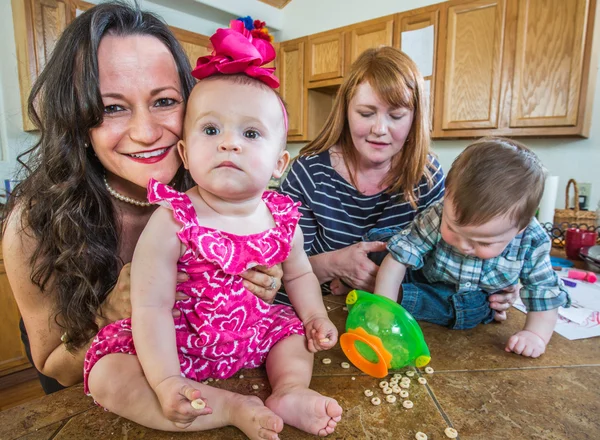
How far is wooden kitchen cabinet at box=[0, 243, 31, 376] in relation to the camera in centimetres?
231

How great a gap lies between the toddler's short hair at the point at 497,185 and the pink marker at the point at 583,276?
1.05 meters

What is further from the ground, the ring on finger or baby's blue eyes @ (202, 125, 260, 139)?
baby's blue eyes @ (202, 125, 260, 139)

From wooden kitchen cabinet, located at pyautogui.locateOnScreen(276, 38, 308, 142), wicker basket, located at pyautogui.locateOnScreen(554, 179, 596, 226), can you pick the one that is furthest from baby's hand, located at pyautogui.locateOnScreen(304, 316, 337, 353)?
wooden kitchen cabinet, located at pyautogui.locateOnScreen(276, 38, 308, 142)

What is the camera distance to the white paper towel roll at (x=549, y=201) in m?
2.33

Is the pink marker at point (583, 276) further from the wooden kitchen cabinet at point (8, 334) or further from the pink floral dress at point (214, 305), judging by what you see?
the wooden kitchen cabinet at point (8, 334)

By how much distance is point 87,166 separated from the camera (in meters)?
0.94

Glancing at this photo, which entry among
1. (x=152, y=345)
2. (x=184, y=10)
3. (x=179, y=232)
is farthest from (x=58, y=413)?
(x=184, y=10)

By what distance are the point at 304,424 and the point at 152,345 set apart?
0.30 m

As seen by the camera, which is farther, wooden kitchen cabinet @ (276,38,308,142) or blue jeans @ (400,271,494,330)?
wooden kitchen cabinet @ (276,38,308,142)

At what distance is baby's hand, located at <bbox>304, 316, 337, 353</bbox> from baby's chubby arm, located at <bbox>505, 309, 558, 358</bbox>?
18.7 inches

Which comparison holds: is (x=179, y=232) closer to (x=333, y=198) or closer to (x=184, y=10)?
(x=333, y=198)

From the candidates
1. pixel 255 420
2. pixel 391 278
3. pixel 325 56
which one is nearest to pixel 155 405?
pixel 255 420

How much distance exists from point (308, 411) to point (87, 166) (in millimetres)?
771

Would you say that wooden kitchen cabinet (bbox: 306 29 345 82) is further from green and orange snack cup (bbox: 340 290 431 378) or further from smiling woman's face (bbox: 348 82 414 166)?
green and orange snack cup (bbox: 340 290 431 378)
